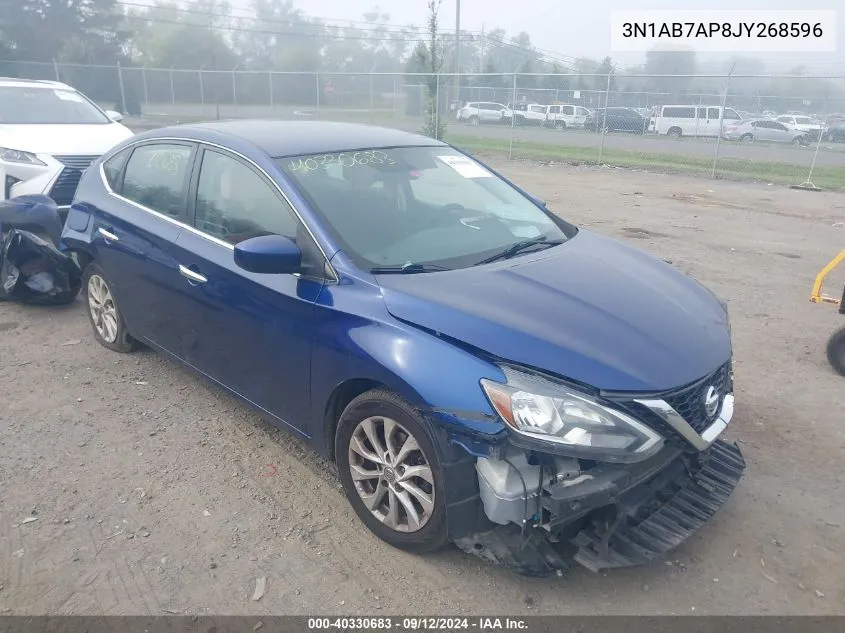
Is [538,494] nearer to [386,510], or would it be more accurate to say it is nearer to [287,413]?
[386,510]

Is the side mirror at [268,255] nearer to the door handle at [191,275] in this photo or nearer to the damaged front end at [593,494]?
the door handle at [191,275]

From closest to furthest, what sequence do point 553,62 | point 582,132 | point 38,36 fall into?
point 582,132 → point 38,36 → point 553,62

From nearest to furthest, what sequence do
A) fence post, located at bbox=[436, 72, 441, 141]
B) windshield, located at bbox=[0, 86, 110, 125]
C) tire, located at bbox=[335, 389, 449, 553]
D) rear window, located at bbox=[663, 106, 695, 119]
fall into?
tire, located at bbox=[335, 389, 449, 553]
windshield, located at bbox=[0, 86, 110, 125]
fence post, located at bbox=[436, 72, 441, 141]
rear window, located at bbox=[663, 106, 695, 119]

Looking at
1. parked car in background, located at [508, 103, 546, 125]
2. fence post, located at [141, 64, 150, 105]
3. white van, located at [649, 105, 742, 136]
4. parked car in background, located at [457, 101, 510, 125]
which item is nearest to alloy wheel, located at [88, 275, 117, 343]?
white van, located at [649, 105, 742, 136]

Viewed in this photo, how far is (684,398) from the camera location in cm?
264

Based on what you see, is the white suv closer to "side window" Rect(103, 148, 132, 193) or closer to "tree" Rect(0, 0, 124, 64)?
"side window" Rect(103, 148, 132, 193)

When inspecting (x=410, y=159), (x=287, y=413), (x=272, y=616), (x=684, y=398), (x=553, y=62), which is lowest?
(x=272, y=616)

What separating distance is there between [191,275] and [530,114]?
2166 cm

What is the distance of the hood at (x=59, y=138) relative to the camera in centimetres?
731

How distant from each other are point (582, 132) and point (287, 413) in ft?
66.8

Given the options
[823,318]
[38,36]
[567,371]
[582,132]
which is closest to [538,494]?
[567,371]

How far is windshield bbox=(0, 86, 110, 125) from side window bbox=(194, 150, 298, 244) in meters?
5.90

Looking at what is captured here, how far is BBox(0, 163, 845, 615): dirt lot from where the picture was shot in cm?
267

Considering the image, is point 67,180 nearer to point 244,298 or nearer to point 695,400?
point 244,298
